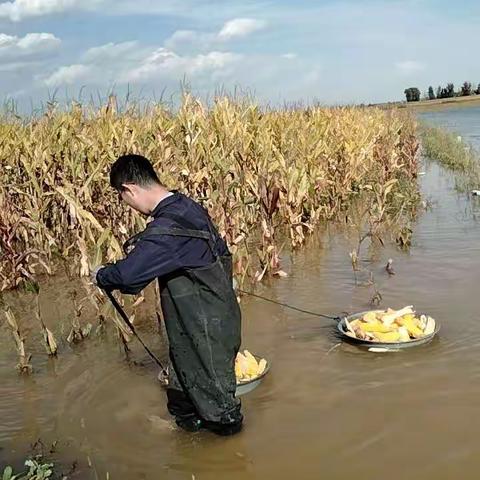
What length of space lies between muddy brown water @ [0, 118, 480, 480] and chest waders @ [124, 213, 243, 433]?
32cm

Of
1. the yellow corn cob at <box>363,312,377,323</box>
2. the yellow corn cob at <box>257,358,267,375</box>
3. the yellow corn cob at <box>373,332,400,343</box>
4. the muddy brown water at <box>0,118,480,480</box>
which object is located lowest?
the muddy brown water at <box>0,118,480,480</box>

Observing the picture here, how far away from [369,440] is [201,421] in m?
1.01

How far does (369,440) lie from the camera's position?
13.0 feet

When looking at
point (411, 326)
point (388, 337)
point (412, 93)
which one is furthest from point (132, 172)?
point (412, 93)

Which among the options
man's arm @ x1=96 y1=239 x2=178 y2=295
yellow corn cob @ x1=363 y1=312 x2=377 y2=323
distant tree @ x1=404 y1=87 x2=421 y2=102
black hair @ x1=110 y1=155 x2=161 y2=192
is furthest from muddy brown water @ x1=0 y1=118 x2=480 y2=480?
distant tree @ x1=404 y1=87 x2=421 y2=102

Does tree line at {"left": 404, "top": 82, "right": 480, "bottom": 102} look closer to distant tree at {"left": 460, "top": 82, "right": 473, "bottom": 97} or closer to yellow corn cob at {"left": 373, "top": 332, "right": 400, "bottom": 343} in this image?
distant tree at {"left": 460, "top": 82, "right": 473, "bottom": 97}

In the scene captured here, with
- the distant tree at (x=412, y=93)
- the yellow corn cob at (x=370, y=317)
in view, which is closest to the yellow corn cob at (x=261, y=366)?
the yellow corn cob at (x=370, y=317)

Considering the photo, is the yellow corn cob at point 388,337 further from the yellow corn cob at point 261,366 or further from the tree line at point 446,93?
the tree line at point 446,93

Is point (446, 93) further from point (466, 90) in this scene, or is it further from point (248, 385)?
point (248, 385)

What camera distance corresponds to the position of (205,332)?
3814 mm

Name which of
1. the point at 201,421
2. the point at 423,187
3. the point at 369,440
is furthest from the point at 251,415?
the point at 423,187

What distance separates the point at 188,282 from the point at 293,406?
1.30 metres

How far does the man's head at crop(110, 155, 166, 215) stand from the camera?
3650mm

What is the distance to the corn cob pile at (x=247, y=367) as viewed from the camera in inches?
181
